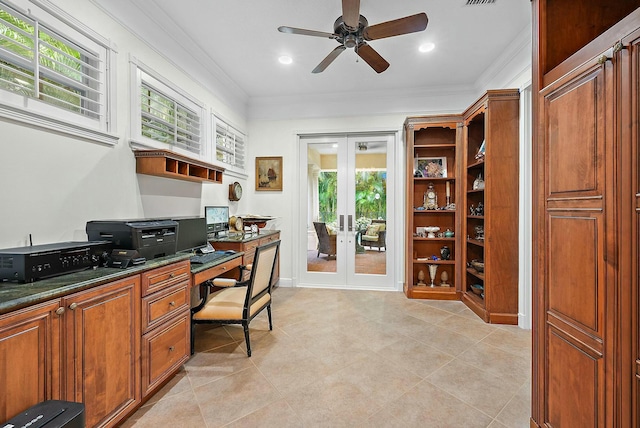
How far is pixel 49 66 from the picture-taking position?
186cm

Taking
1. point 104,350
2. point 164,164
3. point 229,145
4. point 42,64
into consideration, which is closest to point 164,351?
point 104,350

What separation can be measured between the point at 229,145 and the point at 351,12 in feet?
8.90

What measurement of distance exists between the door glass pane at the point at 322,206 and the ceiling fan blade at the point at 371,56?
6.20 ft

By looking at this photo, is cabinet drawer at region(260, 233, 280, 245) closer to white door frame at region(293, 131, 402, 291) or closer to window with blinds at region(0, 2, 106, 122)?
white door frame at region(293, 131, 402, 291)

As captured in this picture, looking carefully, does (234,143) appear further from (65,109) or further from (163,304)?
(163,304)

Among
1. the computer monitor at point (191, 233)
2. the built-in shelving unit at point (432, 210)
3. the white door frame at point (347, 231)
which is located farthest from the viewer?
the white door frame at point (347, 231)

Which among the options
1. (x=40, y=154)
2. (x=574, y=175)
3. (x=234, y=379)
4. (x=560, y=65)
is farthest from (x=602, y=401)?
(x=40, y=154)

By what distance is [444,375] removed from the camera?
2.24m

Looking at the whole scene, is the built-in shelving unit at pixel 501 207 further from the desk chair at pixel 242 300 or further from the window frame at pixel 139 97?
the window frame at pixel 139 97

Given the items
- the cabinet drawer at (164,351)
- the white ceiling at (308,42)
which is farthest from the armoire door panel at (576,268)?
the cabinet drawer at (164,351)

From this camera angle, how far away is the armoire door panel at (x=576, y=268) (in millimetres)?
1237

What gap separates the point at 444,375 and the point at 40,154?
3.22 m

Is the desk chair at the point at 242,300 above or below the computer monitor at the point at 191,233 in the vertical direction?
below

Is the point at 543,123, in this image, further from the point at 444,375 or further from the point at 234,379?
the point at 234,379
